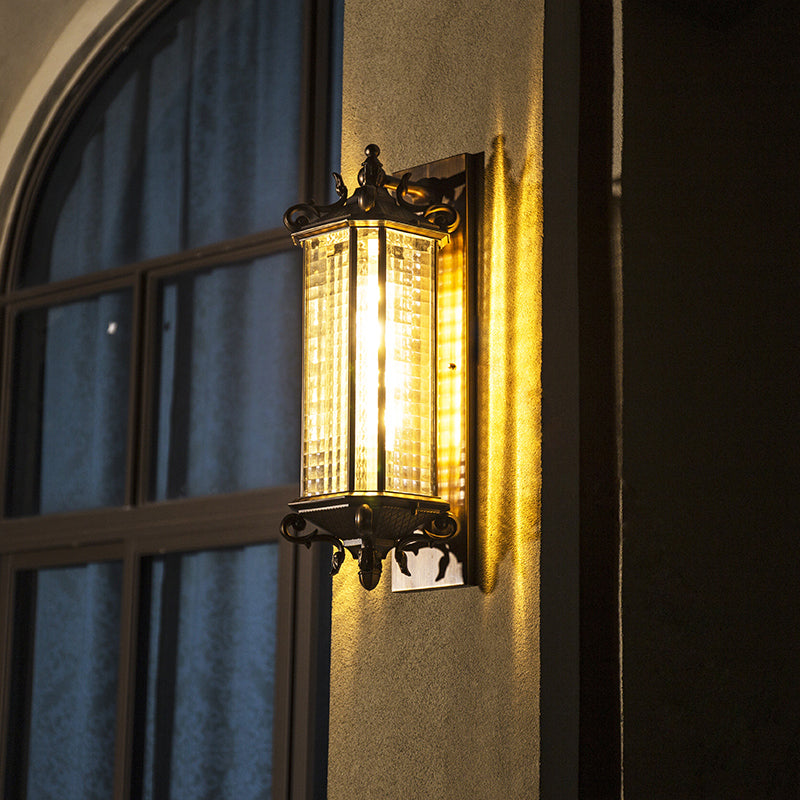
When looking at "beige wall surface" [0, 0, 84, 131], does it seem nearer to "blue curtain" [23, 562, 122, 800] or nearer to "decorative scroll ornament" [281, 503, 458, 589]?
"blue curtain" [23, 562, 122, 800]

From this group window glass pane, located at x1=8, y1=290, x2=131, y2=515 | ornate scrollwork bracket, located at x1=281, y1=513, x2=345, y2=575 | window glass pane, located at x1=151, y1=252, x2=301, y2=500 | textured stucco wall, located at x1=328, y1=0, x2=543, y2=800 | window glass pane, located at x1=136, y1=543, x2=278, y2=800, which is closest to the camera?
textured stucco wall, located at x1=328, y1=0, x2=543, y2=800

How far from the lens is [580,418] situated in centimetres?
184

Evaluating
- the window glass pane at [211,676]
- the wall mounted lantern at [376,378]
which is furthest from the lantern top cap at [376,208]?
the window glass pane at [211,676]

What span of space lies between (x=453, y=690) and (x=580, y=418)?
0.50m

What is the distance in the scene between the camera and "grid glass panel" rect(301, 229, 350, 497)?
6.70ft

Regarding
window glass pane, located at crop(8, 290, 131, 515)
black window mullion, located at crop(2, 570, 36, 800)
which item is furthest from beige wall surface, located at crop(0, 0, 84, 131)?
black window mullion, located at crop(2, 570, 36, 800)

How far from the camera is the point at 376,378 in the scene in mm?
2006

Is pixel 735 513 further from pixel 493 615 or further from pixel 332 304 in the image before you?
pixel 332 304

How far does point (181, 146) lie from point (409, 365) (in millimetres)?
1661

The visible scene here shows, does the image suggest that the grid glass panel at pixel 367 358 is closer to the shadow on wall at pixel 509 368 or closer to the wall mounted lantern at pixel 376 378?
the wall mounted lantern at pixel 376 378

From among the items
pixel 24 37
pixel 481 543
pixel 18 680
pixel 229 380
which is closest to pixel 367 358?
pixel 481 543

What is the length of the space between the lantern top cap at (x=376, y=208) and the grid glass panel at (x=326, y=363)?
3cm

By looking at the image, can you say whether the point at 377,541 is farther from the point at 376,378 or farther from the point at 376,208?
the point at 376,208

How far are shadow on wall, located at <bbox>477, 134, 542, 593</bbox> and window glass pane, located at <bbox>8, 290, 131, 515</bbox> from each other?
1.61 metres
